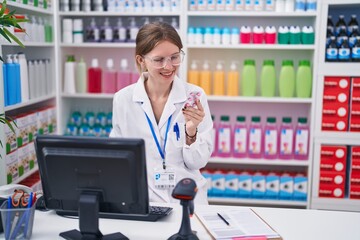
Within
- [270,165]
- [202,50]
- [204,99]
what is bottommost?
[270,165]

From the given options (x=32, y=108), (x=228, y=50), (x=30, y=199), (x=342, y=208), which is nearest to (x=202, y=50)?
(x=228, y=50)

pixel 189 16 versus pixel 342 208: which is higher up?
pixel 189 16

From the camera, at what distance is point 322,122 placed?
3.65m

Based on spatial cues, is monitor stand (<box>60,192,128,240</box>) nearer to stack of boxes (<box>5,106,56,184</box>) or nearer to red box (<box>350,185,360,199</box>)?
stack of boxes (<box>5,106,56,184</box>)

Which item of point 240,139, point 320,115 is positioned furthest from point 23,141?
point 320,115

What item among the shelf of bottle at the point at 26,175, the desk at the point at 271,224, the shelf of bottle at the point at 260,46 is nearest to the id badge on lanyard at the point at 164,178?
the desk at the point at 271,224

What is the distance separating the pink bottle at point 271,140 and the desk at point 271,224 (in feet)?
6.14

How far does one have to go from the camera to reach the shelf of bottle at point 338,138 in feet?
11.9

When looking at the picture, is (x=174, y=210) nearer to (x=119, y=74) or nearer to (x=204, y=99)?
(x=204, y=99)

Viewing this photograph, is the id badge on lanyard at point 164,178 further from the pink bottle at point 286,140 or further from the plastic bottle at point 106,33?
the plastic bottle at point 106,33

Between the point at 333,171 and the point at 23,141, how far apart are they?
2.54 metres

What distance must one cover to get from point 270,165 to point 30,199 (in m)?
2.93

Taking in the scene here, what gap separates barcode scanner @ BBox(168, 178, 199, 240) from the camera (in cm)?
148

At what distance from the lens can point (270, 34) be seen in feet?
12.0
